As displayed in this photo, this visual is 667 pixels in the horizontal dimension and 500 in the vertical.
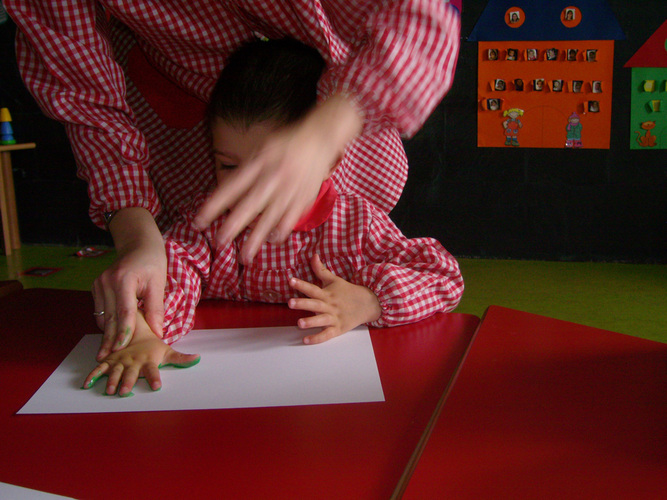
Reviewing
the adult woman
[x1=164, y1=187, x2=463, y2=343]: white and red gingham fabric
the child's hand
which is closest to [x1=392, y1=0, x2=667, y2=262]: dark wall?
the adult woman

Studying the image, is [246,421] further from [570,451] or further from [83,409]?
[570,451]

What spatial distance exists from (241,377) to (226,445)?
0.14 metres

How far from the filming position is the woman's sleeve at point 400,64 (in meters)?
0.69

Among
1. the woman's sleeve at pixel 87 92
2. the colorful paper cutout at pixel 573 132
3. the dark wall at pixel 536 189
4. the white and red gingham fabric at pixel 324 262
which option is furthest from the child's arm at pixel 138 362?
the colorful paper cutout at pixel 573 132

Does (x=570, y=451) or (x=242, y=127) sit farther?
(x=242, y=127)

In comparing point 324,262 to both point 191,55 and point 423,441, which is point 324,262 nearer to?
point 191,55

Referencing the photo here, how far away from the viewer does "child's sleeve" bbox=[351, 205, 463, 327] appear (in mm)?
759

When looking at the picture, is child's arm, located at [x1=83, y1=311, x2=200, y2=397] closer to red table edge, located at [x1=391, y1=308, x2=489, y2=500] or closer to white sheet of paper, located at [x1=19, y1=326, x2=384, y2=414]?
white sheet of paper, located at [x1=19, y1=326, x2=384, y2=414]

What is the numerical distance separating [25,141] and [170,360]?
9.94ft

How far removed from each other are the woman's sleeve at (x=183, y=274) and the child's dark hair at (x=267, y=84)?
174mm

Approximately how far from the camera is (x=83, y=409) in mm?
547

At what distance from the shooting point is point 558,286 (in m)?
2.34

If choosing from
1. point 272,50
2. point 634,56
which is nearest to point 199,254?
point 272,50

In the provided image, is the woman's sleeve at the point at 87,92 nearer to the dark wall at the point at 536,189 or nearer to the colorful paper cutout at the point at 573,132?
the dark wall at the point at 536,189
